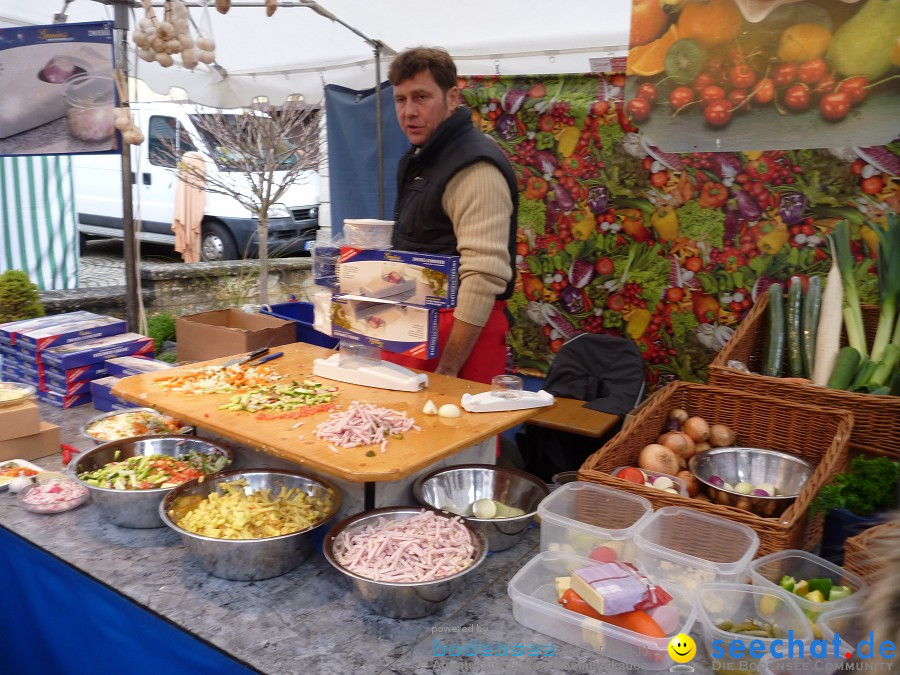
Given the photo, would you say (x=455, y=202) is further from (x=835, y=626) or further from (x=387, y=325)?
(x=835, y=626)

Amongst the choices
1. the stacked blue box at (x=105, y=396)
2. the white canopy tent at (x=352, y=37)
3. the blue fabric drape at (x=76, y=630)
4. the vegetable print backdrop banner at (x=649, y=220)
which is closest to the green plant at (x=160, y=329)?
the stacked blue box at (x=105, y=396)

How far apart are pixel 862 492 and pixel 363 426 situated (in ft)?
4.41

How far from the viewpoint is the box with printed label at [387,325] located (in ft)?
7.47

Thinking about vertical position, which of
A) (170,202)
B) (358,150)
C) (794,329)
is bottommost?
(794,329)

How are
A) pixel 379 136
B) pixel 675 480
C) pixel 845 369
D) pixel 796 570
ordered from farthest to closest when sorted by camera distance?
1. pixel 379 136
2. pixel 845 369
3. pixel 675 480
4. pixel 796 570

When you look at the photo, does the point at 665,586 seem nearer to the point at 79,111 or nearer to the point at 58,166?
the point at 79,111

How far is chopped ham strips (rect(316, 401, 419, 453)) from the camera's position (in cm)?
193

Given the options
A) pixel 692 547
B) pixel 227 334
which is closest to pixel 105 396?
pixel 227 334

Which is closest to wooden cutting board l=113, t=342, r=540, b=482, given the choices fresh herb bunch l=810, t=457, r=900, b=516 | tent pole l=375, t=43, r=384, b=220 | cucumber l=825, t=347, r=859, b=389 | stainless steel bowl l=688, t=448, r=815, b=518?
stainless steel bowl l=688, t=448, r=815, b=518

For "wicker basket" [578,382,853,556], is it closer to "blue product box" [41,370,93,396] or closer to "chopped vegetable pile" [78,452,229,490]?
"chopped vegetable pile" [78,452,229,490]

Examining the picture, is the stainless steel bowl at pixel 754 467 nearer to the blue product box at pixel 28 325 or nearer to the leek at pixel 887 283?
the leek at pixel 887 283

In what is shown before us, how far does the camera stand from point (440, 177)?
2.81 m

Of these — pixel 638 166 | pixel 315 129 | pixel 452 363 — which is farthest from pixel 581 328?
pixel 315 129

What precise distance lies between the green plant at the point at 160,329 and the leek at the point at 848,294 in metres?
3.69
